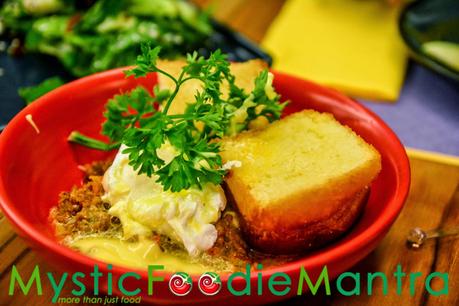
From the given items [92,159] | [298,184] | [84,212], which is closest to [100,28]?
[92,159]

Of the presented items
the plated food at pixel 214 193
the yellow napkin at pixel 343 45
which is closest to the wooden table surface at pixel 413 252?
the plated food at pixel 214 193

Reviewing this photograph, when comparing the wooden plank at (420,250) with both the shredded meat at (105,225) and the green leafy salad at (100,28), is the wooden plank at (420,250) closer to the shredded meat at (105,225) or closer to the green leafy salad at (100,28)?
the shredded meat at (105,225)

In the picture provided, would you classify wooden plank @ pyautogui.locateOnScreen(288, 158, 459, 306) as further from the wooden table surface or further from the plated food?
the plated food

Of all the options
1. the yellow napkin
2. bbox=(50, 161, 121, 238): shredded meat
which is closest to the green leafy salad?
the yellow napkin

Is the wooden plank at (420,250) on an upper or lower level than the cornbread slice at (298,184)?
lower

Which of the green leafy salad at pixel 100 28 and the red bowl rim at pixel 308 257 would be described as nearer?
the red bowl rim at pixel 308 257

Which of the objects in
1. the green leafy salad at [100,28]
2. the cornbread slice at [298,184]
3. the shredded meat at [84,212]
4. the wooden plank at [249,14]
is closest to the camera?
the cornbread slice at [298,184]

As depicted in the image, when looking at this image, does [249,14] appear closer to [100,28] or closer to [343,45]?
[343,45]

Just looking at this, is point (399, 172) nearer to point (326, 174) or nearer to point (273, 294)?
point (326, 174)

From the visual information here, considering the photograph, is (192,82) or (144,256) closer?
(144,256)
